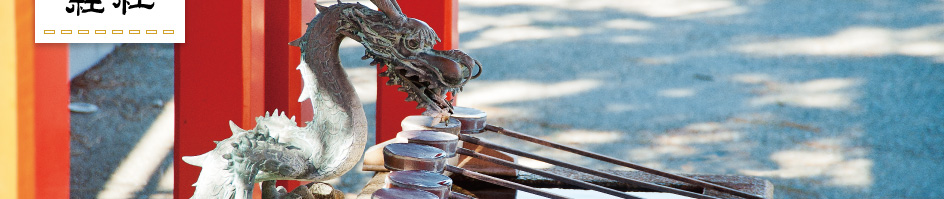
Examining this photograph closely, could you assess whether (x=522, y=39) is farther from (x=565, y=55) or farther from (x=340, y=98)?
(x=340, y=98)

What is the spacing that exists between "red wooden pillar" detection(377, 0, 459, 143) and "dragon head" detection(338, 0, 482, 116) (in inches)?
26.0

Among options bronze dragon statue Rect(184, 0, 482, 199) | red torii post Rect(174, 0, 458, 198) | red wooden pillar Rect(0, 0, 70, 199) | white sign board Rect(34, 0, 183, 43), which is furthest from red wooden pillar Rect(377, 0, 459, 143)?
red wooden pillar Rect(0, 0, 70, 199)

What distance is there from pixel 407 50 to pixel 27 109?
0.43 m

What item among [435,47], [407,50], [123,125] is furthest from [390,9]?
[123,125]

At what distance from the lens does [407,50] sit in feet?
3.28

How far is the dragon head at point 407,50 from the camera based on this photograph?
100cm

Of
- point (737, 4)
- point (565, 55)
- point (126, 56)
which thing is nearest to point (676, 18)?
point (737, 4)

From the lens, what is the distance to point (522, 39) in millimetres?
3854

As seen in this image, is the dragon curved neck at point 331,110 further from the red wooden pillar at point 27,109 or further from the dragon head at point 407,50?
the red wooden pillar at point 27,109

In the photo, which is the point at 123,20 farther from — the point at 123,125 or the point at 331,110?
the point at 123,125

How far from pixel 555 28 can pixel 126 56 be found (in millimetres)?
2166

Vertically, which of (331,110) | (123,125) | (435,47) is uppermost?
(435,47)

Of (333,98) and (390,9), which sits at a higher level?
(390,9)

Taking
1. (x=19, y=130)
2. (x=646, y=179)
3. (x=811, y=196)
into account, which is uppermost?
(x=19, y=130)
